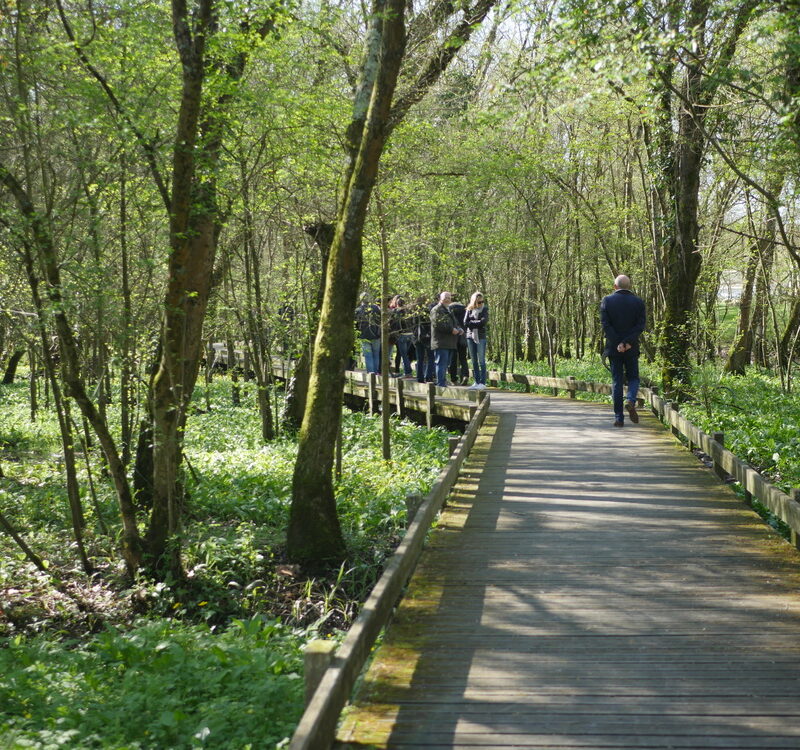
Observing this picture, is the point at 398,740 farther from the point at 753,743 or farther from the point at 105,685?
the point at 105,685

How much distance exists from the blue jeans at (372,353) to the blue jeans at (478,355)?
2165 millimetres

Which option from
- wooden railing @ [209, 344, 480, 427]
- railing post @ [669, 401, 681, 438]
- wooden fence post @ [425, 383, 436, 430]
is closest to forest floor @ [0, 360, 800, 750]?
wooden fence post @ [425, 383, 436, 430]

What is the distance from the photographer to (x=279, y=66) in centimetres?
1053

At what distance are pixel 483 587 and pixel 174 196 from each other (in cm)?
458

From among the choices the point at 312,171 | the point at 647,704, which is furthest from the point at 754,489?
the point at 312,171

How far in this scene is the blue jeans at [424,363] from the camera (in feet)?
61.5

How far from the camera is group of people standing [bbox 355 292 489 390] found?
16031mm

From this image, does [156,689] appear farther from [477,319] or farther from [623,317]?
[477,319]

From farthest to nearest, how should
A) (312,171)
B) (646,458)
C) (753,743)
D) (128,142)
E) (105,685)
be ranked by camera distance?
(312,171)
(646,458)
(128,142)
(105,685)
(753,743)

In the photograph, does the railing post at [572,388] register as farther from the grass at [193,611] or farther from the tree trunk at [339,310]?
the tree trunk at [339,310]

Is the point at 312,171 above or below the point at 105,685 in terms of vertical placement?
above

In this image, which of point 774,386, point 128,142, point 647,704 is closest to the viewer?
point 647,704

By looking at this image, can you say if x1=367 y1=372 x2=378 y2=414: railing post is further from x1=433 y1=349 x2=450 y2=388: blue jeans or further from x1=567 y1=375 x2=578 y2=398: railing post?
x1=567 y1=375 x2=578 y2=398: railing post

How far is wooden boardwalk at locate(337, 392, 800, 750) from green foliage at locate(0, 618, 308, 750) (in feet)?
3.12
